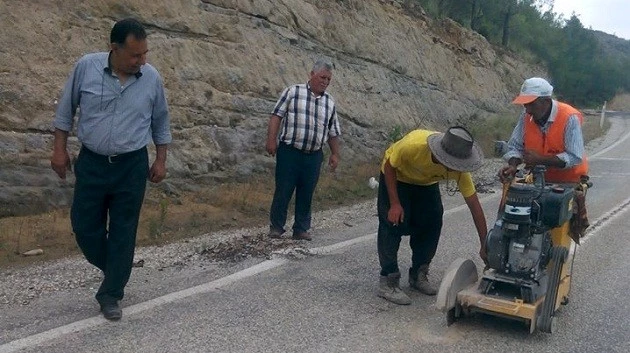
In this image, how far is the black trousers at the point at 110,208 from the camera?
5.13m

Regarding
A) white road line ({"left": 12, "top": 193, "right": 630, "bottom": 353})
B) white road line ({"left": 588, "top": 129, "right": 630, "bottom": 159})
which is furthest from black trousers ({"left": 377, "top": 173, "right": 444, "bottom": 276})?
white road line ({"left": 588, "top": 129, "right": 630, "bottom": 159})

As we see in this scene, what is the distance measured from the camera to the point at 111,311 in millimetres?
5070

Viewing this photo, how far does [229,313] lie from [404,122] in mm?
13597

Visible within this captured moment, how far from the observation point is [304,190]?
805cm

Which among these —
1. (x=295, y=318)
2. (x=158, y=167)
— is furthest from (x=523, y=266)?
(x=158, y=167)

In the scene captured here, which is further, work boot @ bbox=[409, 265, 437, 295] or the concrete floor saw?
work boot @ bbox=[409, 265, 437, 295]

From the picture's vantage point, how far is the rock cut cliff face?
881 cm

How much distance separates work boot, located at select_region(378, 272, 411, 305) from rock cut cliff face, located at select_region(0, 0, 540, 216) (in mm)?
4126

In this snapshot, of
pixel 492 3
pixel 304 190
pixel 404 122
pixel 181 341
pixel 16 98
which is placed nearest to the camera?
pixel 181 341

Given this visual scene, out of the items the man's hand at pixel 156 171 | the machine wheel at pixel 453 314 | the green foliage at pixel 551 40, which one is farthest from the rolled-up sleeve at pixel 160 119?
the green foliage at pixel 551 40

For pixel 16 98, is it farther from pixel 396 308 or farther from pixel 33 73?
pixel 396 308

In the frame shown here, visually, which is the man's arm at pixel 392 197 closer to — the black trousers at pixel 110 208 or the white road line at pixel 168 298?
the white road line at pixel 168 298

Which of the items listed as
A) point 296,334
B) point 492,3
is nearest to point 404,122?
point 296,334

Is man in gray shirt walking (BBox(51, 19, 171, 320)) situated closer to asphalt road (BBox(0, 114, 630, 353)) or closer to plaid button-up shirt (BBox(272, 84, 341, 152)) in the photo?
asphalt road (BBox(0, 114, 630, 353))
